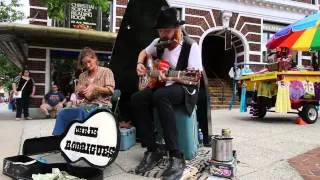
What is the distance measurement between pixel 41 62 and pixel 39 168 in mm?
11885

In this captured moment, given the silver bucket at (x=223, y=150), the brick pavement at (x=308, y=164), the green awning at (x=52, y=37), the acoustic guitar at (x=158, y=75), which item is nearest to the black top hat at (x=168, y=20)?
the acoustic guitar at (x=158, y=75)

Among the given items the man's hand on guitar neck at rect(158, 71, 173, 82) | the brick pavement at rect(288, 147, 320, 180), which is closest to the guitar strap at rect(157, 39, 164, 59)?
the man's hand on guitar neck at rect(158, 71, 173, 82)

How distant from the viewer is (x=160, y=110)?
418cm

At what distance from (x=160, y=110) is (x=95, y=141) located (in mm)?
741

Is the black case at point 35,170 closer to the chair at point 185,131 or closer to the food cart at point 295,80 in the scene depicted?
the chair at point 185,131

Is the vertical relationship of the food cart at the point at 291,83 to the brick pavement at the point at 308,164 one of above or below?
above

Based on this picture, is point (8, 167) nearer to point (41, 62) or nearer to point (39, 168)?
point (39, 168)

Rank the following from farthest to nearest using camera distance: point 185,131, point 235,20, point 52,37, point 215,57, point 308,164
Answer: point 215,57
point 235,20
point 52,37
point 308,164
point 185,131

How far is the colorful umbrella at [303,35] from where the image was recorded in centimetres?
998

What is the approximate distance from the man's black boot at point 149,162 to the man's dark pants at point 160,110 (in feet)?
0.22

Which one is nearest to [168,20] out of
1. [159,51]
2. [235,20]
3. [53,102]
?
[159,51]

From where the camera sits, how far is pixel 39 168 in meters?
4.01

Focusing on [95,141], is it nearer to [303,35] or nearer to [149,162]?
[149,162]

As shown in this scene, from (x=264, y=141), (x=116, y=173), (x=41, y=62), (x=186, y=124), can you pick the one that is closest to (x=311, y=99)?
(x=264, y=141)
